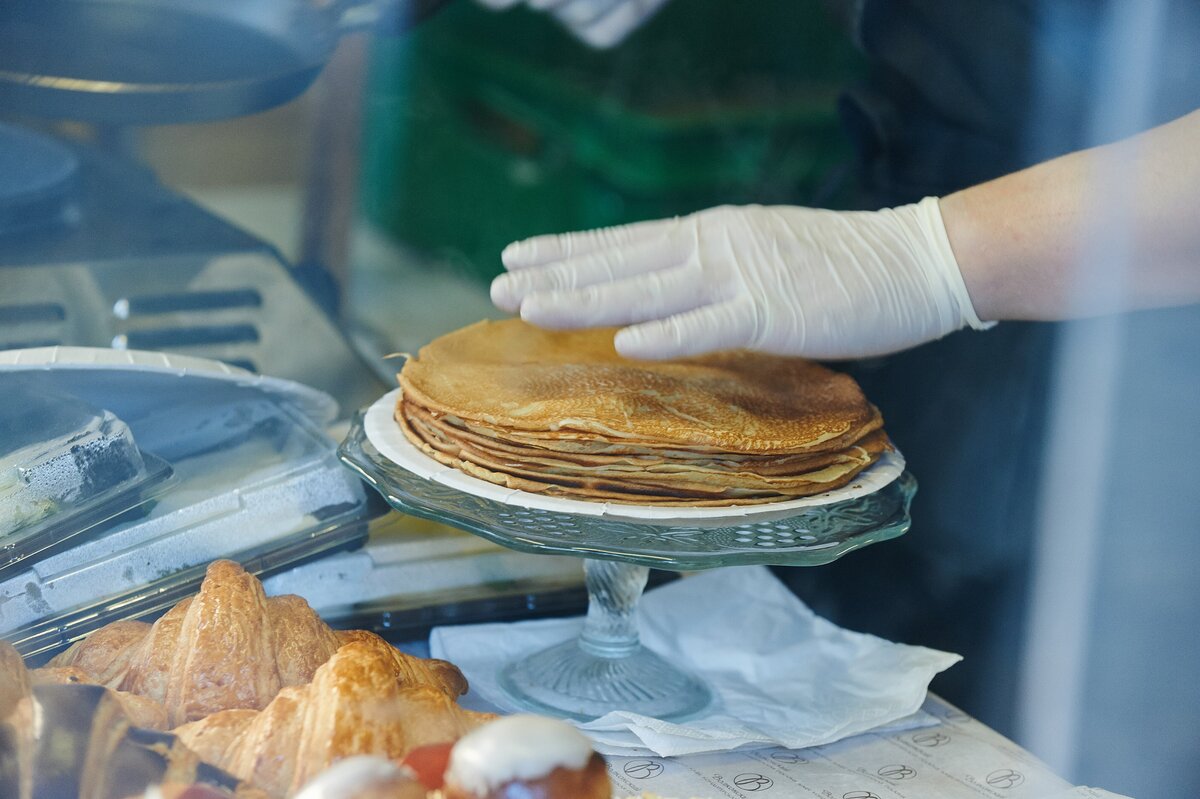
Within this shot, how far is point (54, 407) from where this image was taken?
0.92m

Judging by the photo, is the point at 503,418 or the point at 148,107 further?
the point at 148,107

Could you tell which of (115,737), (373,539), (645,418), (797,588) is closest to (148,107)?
(373,539)

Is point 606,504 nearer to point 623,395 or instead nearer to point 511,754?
point 623,395

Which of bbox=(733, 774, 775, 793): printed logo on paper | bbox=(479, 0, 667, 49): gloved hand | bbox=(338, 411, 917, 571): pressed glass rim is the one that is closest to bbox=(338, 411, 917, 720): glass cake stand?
bbox=(338, 411, 917, 571): pressed glass rim

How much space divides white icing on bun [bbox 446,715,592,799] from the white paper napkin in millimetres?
333

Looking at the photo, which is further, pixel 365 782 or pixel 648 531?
pixel 648 531

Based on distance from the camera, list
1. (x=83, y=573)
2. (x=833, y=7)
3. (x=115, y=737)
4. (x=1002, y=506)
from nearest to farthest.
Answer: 1. (x=115, y=737)
2. (x=83, y=573)
3. (x=1002, y=506)
4. (x=833, y=7)

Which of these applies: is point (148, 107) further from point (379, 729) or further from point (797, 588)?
point (797, 588)

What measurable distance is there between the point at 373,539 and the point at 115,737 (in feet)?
1.45

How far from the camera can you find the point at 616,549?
79 cm

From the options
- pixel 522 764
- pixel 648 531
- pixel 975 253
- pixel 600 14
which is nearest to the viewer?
pixel 522 764

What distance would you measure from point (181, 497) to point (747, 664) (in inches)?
20.6

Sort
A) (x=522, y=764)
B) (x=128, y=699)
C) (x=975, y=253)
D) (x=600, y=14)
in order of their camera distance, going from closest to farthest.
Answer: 1. (x=522, y=764)
2. (x=128, y=699)
3. (x=975, y=253)
4. (x=600, y=14)

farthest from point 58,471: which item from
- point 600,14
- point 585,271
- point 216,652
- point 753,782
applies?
point 600,14
